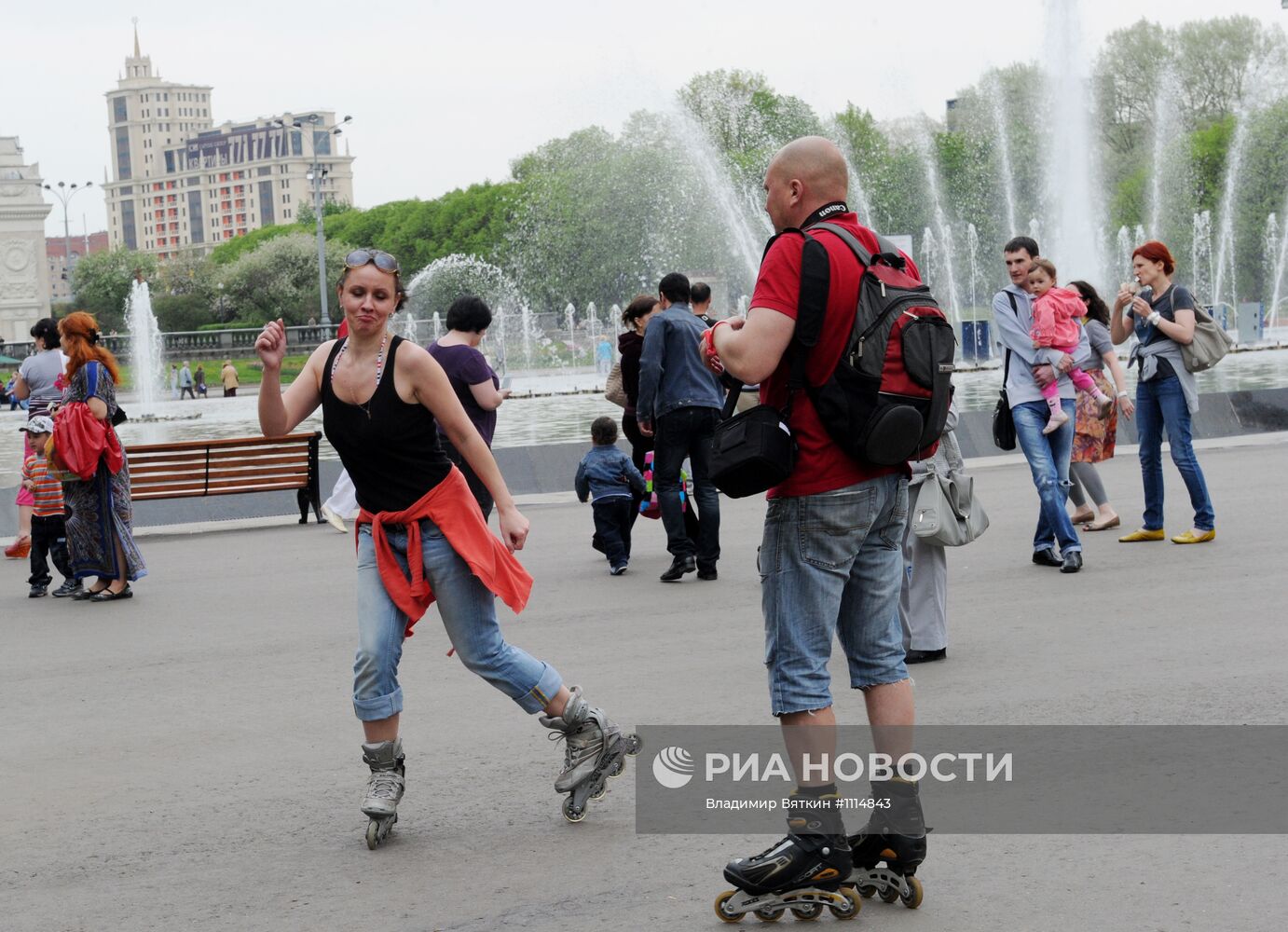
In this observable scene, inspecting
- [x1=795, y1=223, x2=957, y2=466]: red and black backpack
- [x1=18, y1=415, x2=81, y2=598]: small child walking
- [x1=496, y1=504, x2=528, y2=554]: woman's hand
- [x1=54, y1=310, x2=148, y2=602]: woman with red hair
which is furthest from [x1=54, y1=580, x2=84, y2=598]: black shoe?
[x1=795, y1=223, x2=957, y2=466]: red and black backpack

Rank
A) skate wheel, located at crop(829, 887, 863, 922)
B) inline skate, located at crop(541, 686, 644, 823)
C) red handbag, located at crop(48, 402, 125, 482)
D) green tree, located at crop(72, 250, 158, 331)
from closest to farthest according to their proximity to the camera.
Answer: skate wheel, located at crop(829, 887, 863, 922), inline skate, located at crop(541, 686, 644, 823), red handbag, located at crop(48, 402, 125, 482), green tree, located at crop(72, 250, 158, 331)

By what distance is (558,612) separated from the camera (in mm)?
9094

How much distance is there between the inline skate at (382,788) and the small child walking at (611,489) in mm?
5436

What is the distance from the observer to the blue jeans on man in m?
9.91

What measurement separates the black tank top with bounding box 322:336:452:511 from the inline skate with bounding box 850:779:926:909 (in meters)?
1.67

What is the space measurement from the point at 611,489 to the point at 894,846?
6472mm

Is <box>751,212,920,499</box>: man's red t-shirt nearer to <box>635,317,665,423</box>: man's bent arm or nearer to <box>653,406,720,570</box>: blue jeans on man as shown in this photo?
<box>635,317,665,423</box>: man's bent arm

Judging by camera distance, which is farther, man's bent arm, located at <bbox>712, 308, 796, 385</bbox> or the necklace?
the necklace

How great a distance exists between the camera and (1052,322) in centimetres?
939

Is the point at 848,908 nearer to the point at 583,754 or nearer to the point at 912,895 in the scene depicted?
the point at 912,895

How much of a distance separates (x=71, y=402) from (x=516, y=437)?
12909mm

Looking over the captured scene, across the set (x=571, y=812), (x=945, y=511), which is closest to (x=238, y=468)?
(x=945, y=511)

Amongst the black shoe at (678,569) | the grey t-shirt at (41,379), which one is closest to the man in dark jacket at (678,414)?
the black shoe at (678,569)

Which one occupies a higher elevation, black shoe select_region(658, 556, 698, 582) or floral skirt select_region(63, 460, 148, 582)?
floral skirt select_region(63, 460, 148, 582)
